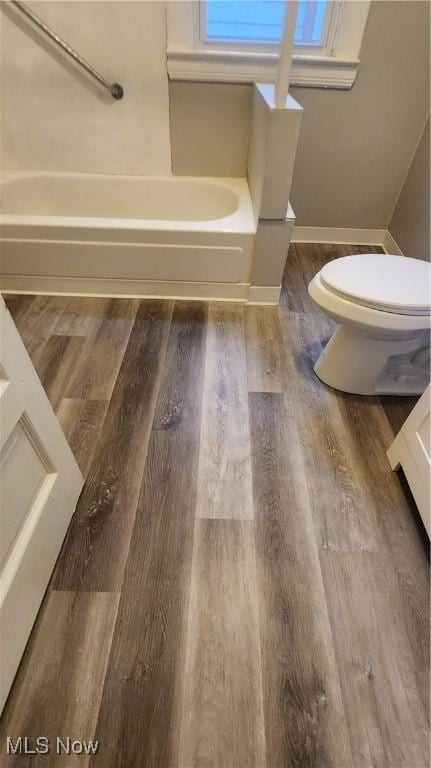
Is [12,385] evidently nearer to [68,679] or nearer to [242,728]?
[68,679]

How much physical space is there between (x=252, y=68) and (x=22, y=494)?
7.06ft

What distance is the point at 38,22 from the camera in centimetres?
172

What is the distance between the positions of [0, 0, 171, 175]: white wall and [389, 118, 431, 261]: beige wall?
1380 mm

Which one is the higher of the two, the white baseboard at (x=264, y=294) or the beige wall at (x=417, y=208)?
the beige wall at (x=417, y=208)

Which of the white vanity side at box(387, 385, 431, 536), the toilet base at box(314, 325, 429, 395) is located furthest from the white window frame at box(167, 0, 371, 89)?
the white vanity side at box(387, 385, 431, 536)

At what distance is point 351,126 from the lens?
203 centimetres

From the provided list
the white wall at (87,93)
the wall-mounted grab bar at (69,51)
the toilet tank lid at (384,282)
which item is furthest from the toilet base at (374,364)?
the wall-mounted grab bar at (69,51)

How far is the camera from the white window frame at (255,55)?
1.74 meters

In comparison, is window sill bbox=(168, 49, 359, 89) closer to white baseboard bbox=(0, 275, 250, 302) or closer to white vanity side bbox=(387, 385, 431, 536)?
white baseboard bbox=(0, 275, 250, 302)

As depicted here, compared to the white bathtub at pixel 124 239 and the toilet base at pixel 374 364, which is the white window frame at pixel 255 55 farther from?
the toilet base at pixel 374 364

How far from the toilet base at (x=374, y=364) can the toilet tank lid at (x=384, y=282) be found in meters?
0.15

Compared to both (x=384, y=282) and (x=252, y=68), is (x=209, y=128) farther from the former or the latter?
(x=384, y=282)

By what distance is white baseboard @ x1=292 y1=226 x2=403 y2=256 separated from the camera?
2412 mm

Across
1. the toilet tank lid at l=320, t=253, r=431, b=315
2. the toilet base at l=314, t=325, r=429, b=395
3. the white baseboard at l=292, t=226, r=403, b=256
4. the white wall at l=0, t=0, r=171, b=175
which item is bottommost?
the white baseboard at l=292, t=226, r=403, b=256
